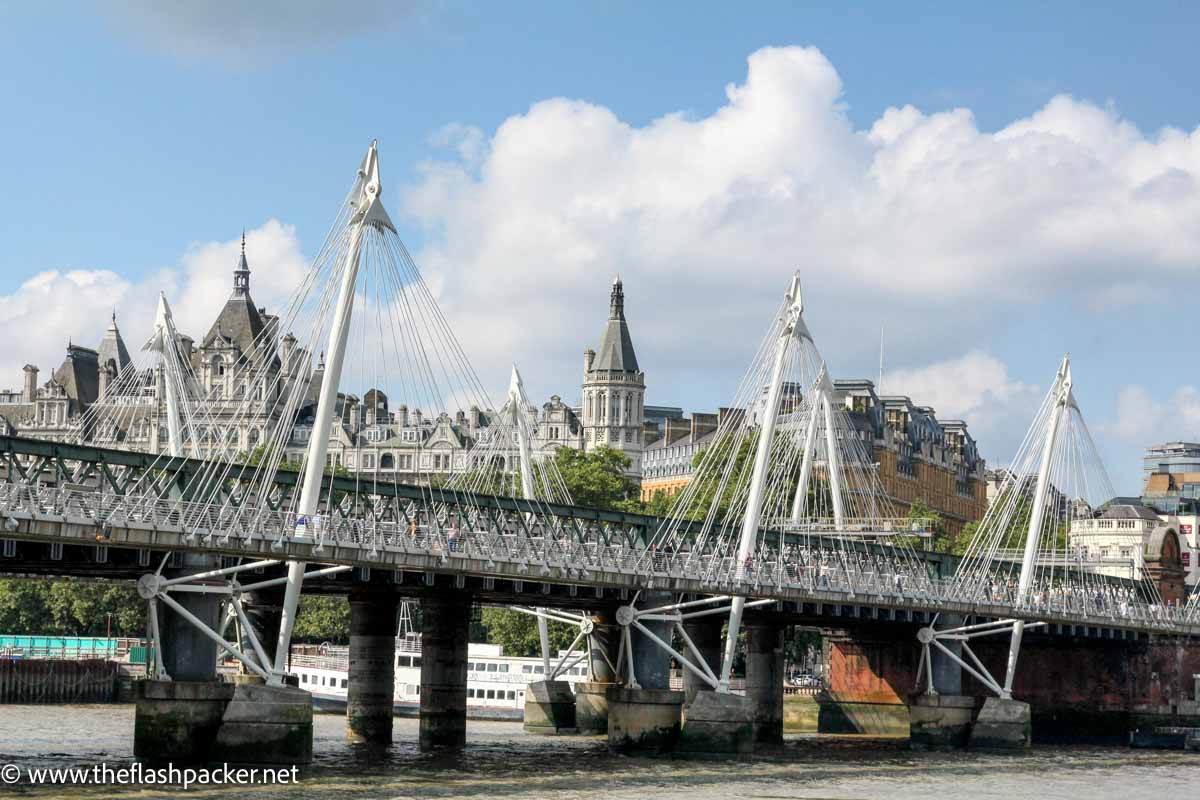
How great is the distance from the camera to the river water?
2406 inches

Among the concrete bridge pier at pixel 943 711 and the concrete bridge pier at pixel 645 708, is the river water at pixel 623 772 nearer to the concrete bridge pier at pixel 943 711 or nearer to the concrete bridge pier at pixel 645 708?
the concrete bridge pier at pixel 645 708

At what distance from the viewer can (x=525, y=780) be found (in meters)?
65.7

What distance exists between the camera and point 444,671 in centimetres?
8531

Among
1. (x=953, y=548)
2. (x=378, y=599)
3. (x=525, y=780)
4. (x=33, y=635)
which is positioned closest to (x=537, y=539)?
(x=378, y=599)

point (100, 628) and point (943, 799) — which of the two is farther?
point (100, 628)

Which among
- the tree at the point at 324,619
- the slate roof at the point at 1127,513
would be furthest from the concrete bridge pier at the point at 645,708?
the slate roof at the point at 1127,513

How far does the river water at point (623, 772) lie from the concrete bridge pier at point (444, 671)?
1121 millimetres

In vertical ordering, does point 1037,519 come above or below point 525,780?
above

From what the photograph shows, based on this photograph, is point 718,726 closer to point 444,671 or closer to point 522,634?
point 444,671

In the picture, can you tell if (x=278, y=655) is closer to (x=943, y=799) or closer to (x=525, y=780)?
(x=525, y=780)

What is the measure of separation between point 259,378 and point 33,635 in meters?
90.7

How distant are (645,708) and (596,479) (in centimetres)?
7991

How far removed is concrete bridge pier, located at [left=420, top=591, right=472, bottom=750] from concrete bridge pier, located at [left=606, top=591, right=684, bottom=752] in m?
7.15

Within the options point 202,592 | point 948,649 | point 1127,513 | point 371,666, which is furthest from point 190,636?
point 1127,513
